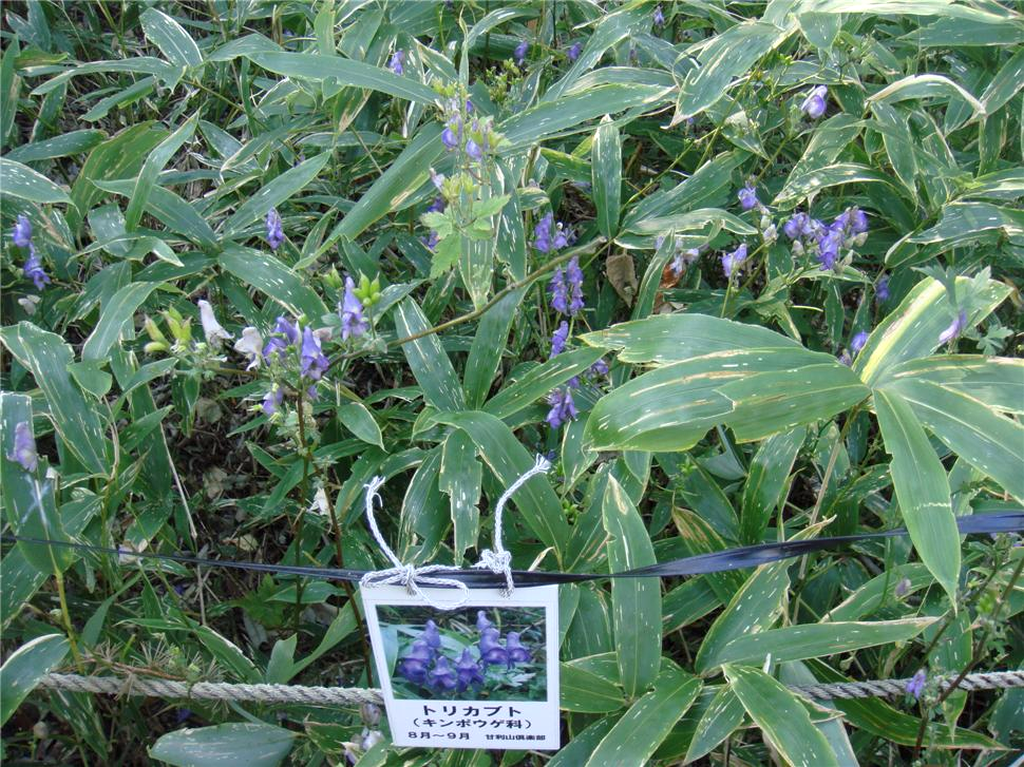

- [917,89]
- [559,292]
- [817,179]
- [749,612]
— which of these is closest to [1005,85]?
[917,89]

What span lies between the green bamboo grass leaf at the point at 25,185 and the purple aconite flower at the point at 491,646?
989 mm

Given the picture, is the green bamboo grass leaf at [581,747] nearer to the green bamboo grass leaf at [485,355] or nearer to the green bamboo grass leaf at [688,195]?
the green bamboo grass leaf at [485,355]

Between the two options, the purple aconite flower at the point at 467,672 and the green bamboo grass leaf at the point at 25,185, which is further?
the green bamboo grass leaf at the point at 25,185

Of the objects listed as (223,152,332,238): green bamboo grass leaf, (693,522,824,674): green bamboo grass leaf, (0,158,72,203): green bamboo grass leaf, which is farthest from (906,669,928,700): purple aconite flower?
(0,158,72,203): green bamboo grass leaf

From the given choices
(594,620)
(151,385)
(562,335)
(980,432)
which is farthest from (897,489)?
(151,385)

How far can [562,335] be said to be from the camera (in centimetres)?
140

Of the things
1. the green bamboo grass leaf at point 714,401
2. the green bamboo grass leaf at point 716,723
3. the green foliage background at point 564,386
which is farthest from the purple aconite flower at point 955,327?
the green bamboo grass leaf at point 716,723

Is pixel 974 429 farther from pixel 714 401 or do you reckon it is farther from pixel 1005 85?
pixel 1005 85

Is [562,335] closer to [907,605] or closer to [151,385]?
[907,605]

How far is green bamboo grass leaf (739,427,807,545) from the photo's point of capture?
1.27 metres

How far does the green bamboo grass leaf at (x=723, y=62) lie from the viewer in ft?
4.61

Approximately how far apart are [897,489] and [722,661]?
1.00 feet

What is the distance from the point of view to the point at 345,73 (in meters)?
1.43

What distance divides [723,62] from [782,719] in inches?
38.2
